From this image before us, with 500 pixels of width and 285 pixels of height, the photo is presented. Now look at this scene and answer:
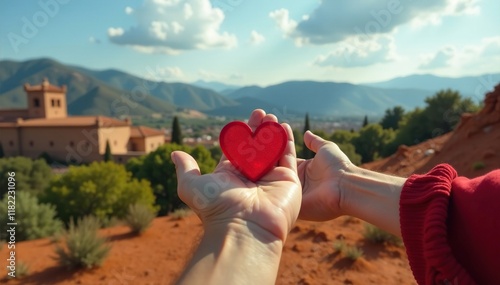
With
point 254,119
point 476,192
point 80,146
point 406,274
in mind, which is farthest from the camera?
point 80,146

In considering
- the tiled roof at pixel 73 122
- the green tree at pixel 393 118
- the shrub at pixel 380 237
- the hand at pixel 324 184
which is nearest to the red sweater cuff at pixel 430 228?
the hand at pixel 324 184

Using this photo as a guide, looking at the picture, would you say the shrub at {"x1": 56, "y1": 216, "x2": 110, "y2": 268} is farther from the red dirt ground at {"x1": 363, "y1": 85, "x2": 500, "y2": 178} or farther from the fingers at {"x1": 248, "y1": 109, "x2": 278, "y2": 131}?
the red dirt ground at {"x1": 363, "y1": 85, "x2": 500, "y2": 178}

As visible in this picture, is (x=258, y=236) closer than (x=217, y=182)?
Yes

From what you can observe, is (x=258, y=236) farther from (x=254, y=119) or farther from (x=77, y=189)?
(x=77, y=189)

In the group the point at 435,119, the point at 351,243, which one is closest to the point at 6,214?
the point at 351,243

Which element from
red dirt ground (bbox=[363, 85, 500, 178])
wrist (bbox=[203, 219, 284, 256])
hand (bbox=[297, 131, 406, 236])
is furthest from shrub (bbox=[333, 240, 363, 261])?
red dirt ground (bbox=[363, 85, 500, 178])

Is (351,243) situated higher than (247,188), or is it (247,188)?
(247,188)

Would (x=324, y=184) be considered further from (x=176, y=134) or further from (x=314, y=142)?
(x=176, y=134)
